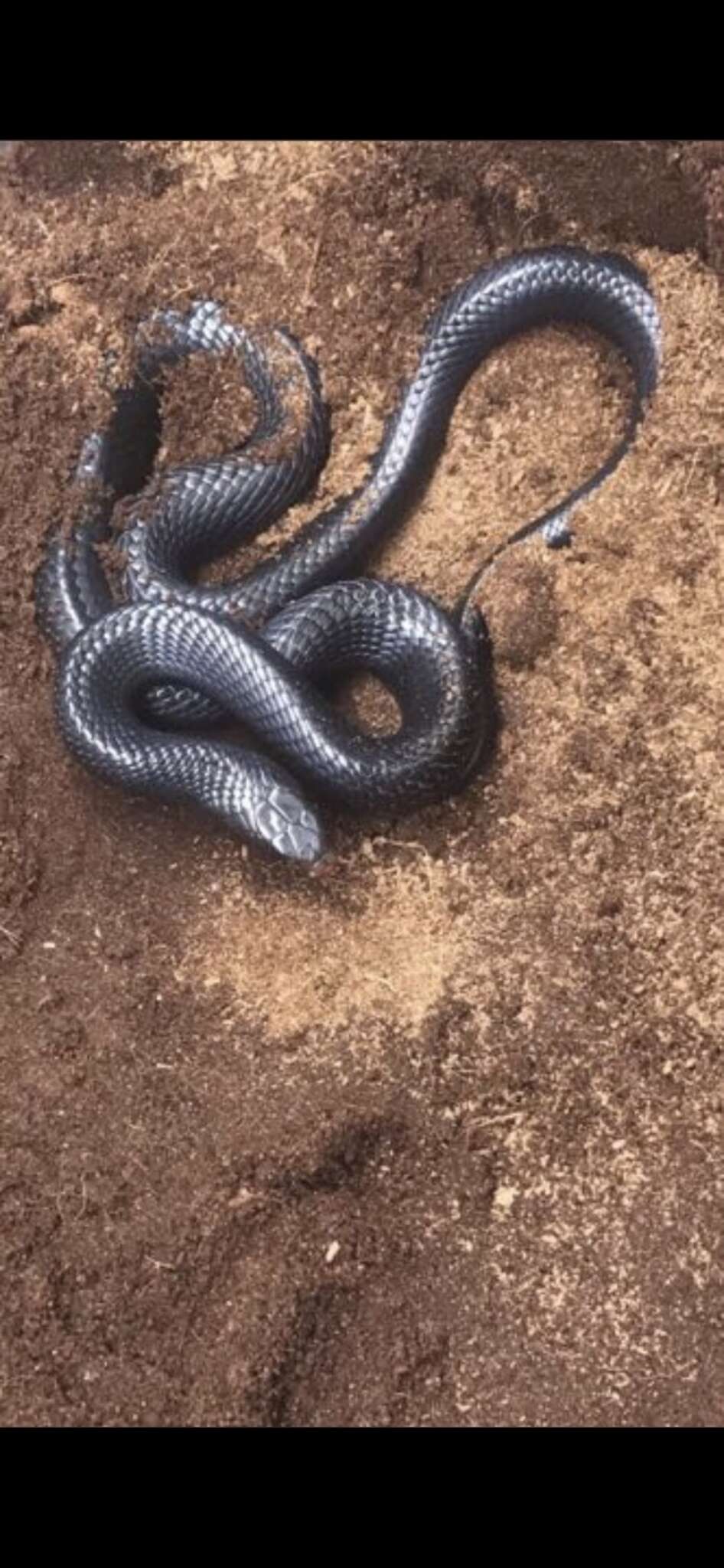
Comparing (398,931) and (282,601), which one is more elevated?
(282,601)

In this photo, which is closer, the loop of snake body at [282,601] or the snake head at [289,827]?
the snake head at [289,827]

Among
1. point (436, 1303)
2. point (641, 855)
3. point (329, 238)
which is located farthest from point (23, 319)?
point (436, 1303)

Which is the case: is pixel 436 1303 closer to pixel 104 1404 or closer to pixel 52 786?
pixel 104 1404

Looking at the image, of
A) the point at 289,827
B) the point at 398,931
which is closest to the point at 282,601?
the point at 289,827

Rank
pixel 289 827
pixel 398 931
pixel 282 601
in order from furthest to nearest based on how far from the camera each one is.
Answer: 1. pixel 282 601
2. pixel 289 827
3. pixel 398 931

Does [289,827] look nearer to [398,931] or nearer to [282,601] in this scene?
[398,931]

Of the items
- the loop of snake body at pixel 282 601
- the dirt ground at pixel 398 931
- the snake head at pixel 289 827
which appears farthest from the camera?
→ the loop of snake body at pixel 282 601

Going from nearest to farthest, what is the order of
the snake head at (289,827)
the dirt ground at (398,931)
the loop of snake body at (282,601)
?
the dirt ground at (398,931), the snake head at (289,827), the loop of snake body at (282,601)
